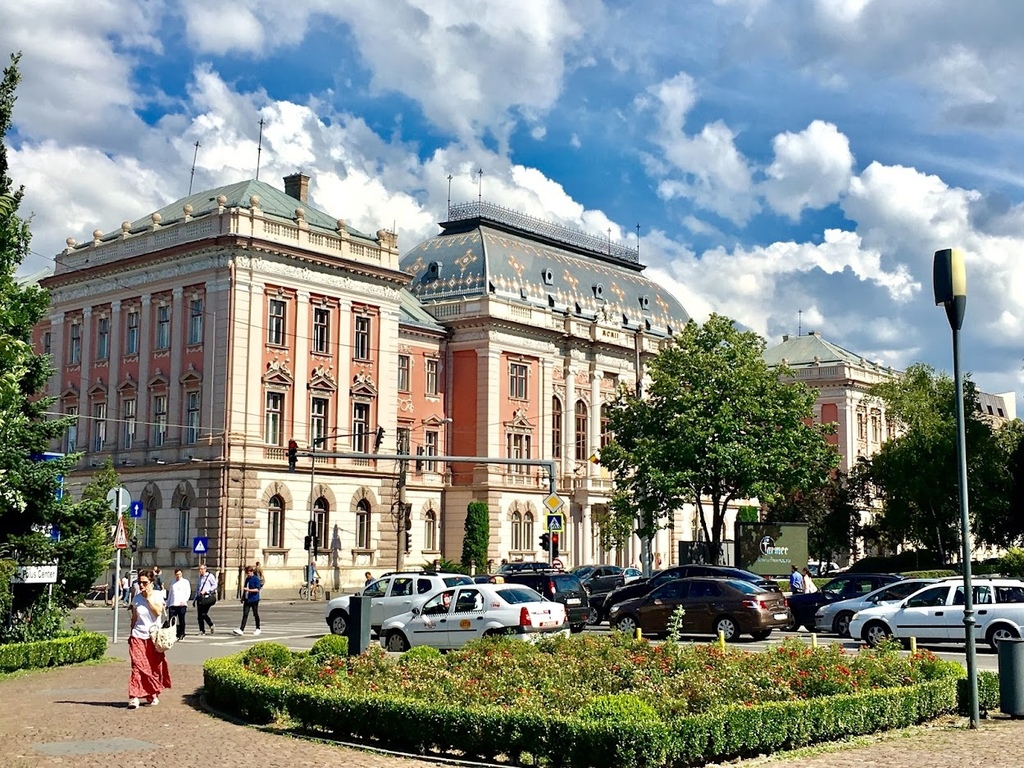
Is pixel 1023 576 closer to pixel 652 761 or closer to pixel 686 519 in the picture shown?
pixel 686 519

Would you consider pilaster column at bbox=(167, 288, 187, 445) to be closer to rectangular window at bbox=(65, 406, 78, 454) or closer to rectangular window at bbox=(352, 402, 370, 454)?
rectangular window at bbox=(65, 406, 78, 454)

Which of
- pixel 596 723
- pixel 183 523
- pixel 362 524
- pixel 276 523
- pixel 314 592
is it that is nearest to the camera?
pixel 596 723

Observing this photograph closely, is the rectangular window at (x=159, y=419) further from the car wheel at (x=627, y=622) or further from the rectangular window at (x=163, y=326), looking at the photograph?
the car wheel at (x=627, y=622)

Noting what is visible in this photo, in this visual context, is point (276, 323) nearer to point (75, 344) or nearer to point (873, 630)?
point (75, 344)

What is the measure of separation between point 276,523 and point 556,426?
77.8ft

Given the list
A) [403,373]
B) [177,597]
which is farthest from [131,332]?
[177,597]

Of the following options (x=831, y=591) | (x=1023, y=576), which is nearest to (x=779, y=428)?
(x=1023, y=576)

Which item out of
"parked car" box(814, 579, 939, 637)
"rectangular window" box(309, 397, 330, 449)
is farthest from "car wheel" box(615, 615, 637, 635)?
"rectangular window" box(309, 397, 330, 449)

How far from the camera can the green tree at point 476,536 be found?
6894 cm

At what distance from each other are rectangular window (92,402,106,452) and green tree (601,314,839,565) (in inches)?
978

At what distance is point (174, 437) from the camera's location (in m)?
59.0

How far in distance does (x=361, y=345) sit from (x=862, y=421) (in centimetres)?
5356

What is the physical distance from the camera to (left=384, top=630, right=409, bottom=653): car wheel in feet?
94.1

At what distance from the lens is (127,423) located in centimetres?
6172
